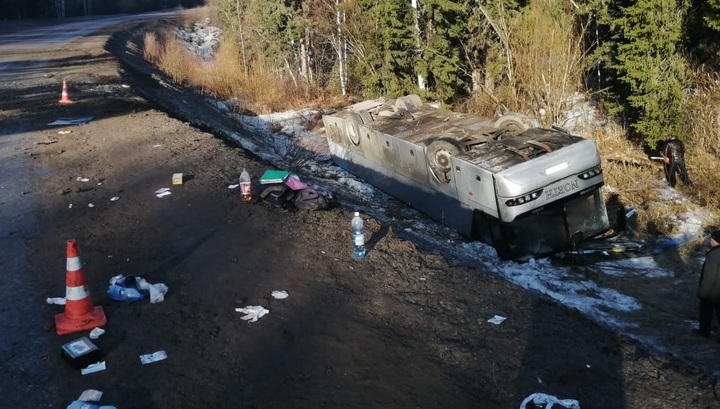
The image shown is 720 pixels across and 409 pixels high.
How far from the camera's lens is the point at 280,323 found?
5949 mm

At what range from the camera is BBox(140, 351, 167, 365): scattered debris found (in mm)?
5226

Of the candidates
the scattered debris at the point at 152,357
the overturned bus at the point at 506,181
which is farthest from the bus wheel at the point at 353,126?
the scattered debris at the point at 152,357

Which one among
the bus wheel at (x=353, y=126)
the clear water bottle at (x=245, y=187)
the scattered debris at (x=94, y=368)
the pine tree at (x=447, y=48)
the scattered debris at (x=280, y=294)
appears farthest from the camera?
the pine tree at (x=447, y=48)

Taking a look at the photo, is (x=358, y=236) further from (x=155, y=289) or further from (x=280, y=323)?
(x=155, y=289)

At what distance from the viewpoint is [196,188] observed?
9.91 metres

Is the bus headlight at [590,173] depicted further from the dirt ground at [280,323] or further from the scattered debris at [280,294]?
the scattered debris at [280,294]

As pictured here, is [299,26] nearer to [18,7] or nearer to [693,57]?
[693,57]

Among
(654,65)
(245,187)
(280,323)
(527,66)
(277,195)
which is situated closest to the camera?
(280,323)

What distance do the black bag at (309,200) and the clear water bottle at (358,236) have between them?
5.58 feet

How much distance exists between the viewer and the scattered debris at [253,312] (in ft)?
19.8

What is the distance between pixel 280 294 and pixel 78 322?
1999 mm

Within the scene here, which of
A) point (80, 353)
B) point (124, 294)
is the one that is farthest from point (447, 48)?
point (80, 353)

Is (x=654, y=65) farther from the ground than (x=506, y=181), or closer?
farther from the ground

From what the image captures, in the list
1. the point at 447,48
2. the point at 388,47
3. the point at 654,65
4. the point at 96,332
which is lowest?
the point at 96,332
